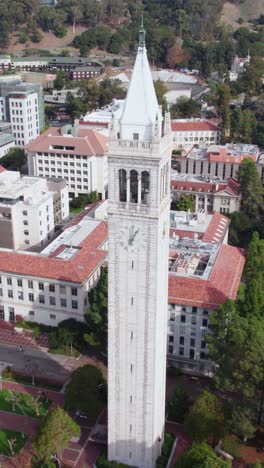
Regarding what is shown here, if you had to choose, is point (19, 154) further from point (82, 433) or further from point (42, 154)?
point (82, 433)

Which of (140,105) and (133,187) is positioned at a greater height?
(140,105)

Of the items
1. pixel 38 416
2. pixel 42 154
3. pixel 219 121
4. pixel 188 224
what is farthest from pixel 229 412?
pixel 219 121

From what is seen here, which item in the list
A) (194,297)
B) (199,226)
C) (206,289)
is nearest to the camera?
(194,297)

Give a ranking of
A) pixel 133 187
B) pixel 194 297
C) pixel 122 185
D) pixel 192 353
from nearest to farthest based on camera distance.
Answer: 1. pixel 133 187
2. pixel 122 185
3. pixel 194 297
4. pixel 192 353

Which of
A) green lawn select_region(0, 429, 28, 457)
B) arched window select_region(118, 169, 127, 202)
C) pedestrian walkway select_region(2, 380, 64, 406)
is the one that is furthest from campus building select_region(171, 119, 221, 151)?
arched window select_region(118, 169, 127, 202)

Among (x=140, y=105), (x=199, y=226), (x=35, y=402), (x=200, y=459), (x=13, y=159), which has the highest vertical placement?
(x=140, y=105)

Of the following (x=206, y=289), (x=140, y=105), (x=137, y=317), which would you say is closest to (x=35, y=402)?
(x=137, y=317)

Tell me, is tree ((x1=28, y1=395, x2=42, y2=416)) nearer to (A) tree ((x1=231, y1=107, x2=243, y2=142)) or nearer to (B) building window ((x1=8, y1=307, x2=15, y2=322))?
(B) building window ((x1=8, y1=307, x2=15, y2=322))

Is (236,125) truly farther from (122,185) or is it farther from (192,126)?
(122,185)
